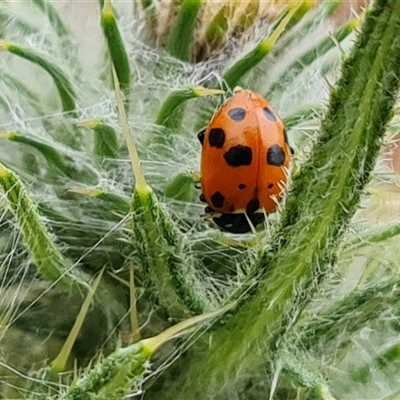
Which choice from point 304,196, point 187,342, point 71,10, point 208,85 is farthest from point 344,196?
point 71,10

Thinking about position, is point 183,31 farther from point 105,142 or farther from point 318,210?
point 318,210

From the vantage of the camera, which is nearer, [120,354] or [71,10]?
[120,354]

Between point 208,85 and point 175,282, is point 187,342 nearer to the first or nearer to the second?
point 175,282

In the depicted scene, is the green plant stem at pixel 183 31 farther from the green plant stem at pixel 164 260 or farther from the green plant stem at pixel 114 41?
the green plant stem at pixel 164 260

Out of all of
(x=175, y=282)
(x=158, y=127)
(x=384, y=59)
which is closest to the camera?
(x=384, y=59)

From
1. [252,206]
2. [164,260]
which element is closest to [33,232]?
[164,260]

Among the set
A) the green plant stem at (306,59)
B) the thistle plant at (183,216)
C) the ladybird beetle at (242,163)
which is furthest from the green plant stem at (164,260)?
the green plant stem at (306,59)

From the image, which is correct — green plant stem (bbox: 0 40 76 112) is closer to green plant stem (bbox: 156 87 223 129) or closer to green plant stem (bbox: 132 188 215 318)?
green plant stem (bbox: 156 87 223 129)

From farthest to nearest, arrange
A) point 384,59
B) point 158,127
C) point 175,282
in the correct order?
point 158,127 < point 175,282 < point 384,59
